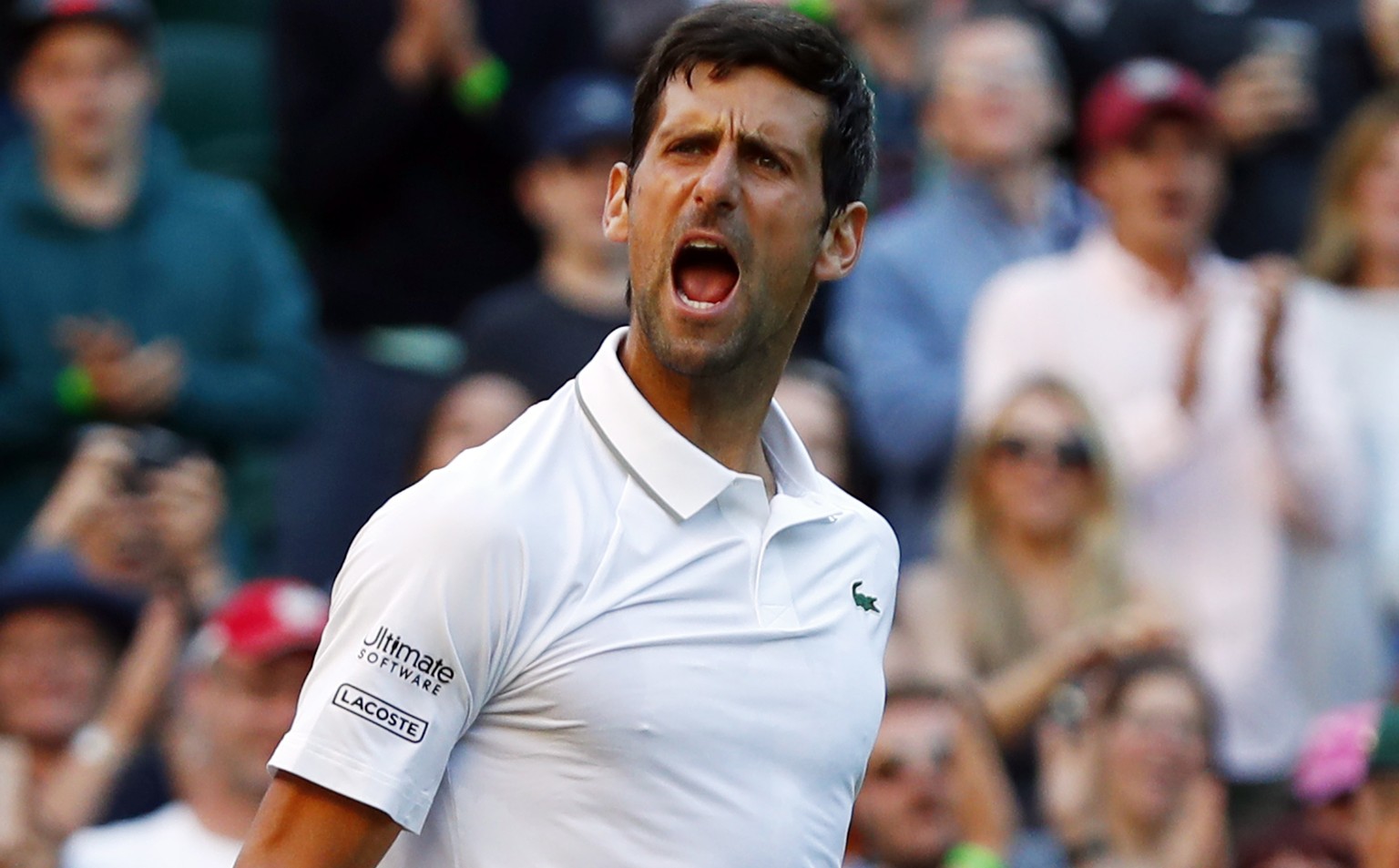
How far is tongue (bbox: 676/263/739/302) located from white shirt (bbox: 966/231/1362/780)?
12.2 feet

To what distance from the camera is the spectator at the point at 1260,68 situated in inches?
295

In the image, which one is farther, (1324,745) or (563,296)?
(563,296)

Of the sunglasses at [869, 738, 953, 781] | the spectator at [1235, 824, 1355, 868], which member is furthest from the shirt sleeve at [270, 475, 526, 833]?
the spectator at [1235, 824, 1355, 868]

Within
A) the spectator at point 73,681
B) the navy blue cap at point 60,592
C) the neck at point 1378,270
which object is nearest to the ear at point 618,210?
the spectator at point 73,681

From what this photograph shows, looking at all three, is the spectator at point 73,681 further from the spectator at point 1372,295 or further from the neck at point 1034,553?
the spectator at point 1372,295

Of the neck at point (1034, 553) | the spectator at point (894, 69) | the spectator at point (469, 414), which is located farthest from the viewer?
the spectator at point (894, 69)

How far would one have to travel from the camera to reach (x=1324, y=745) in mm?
5613

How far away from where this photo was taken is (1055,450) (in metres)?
6.12

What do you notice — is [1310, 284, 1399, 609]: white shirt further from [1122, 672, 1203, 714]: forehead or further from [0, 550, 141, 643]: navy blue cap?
[0, 550, 141, 643]: navy blue cap

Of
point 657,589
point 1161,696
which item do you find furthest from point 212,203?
point 657,589

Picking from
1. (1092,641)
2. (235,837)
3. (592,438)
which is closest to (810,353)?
(1092,641)

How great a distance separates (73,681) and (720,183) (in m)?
3.54

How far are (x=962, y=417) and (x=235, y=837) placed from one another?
237cm

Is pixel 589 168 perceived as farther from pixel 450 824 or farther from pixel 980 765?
pixel 450 824
